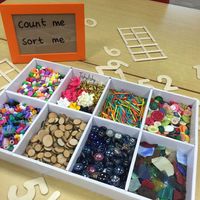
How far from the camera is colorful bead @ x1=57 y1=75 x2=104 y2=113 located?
0.83 meters

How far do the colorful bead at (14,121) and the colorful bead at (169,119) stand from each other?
0.36m

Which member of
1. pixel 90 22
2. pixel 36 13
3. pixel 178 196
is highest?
pixel 36 13

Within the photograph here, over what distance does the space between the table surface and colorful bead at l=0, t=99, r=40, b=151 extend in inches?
2.5

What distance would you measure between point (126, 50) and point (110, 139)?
1.64 ft

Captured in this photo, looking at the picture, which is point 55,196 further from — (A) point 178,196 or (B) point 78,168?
(A) point 178,196

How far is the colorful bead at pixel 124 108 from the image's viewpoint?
831mm

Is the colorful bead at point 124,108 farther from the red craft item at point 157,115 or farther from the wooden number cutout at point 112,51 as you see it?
the wooden number cutout at point 112,51

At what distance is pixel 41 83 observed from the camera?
2.99ft

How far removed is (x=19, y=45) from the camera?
96cm

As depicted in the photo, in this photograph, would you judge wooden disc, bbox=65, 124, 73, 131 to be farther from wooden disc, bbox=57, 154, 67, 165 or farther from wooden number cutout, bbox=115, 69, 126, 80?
wooden number cutout, bbox=115, 69, 126, 80

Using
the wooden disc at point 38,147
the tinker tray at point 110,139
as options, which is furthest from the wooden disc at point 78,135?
the wooden disc at point 38,147

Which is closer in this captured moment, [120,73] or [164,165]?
[164,165]

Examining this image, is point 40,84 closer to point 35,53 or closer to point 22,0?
point 35,53

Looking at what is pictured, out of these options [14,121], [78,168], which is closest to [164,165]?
[78,168]
